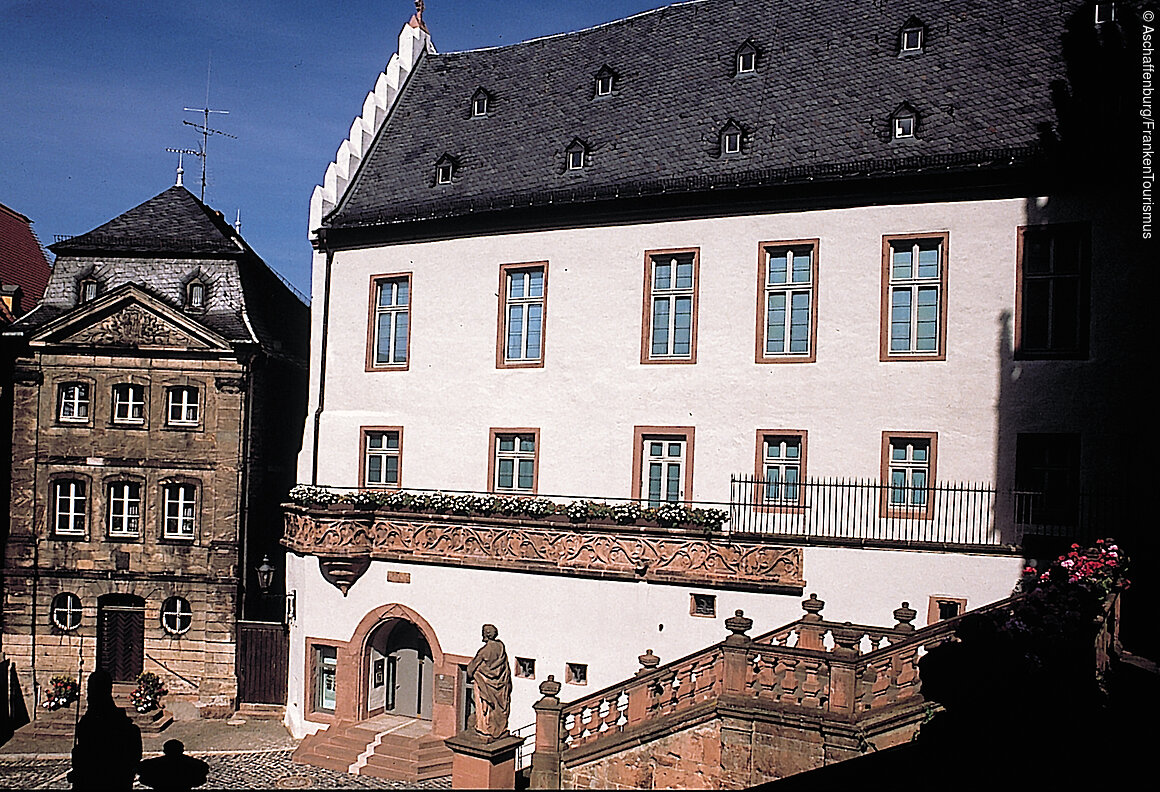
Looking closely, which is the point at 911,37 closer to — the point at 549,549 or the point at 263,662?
the point at 549,549

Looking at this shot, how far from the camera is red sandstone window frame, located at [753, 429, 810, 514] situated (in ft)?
69.6

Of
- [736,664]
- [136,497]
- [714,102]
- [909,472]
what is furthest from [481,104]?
[736,664]

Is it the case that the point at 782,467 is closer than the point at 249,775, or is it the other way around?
the point at 782,467

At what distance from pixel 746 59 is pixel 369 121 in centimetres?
929

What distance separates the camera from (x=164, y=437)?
2770cm

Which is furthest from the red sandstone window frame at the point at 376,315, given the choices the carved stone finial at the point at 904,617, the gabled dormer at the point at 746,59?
the carved stone finial at the point at 904,617

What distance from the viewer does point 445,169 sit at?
85.3ft

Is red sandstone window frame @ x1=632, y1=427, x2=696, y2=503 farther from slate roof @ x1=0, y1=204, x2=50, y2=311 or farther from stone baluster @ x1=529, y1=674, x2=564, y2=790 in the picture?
slate roof @ x1=0, y1=204, x2=50, y2=311

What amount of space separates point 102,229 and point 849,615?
21787 millimetres

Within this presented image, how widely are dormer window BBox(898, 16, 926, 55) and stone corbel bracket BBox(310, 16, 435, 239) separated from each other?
1248 cm

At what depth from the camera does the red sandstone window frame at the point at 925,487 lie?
66.3ft

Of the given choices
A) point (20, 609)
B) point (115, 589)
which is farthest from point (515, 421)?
point (20, 609)

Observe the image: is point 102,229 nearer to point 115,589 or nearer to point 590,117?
point 115,589

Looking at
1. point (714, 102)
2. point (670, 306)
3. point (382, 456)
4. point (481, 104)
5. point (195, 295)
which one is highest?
point (481, 104)
